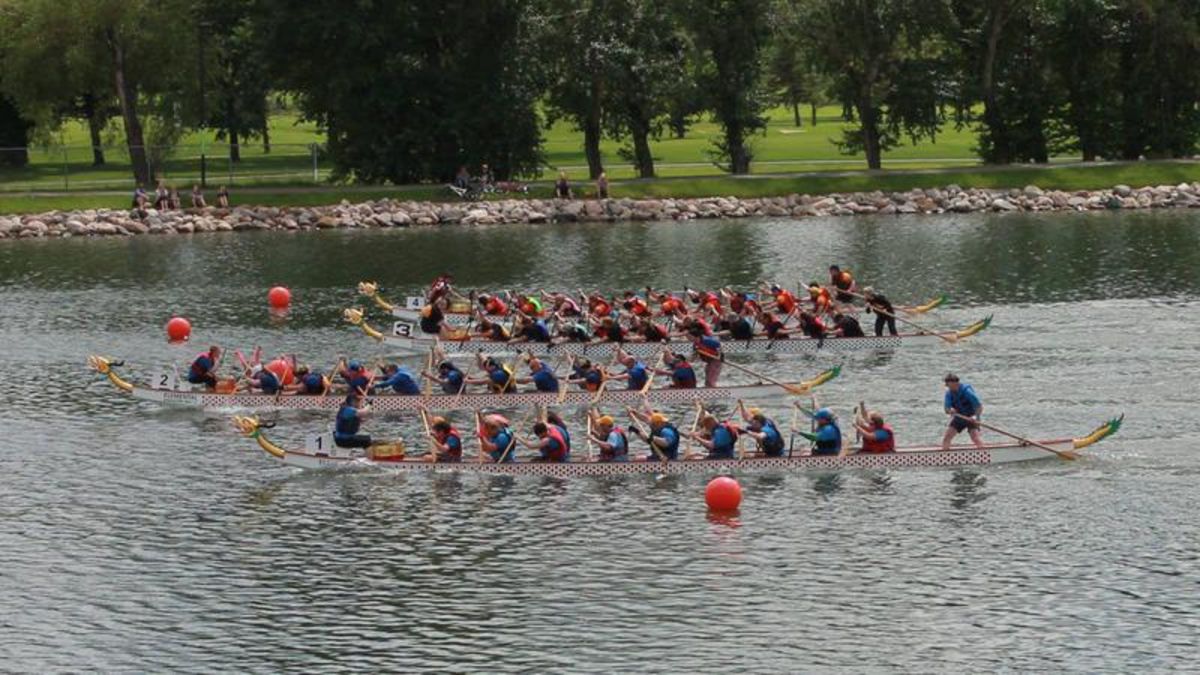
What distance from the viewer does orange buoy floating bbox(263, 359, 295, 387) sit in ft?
170

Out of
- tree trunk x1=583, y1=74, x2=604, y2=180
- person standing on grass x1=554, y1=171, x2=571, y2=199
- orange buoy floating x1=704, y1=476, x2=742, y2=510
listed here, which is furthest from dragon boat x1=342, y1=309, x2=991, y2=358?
tree trunk x1=583, y1=74, x2=604, y2=180

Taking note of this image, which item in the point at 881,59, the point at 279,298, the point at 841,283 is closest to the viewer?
the point at 841,283

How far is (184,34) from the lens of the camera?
102 m

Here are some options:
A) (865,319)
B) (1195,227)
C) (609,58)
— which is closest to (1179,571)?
(865,319)

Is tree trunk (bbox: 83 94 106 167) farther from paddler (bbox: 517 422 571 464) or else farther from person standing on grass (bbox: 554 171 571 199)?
paddler (bbox: 517 422 571 464)

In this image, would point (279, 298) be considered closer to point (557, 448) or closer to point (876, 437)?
point (557, 448)

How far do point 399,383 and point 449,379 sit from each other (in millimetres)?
1342

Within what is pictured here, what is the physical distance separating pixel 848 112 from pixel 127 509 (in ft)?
229

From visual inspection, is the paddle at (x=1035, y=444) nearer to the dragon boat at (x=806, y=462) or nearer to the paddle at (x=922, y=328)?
the dragon boat at (x=806, y=462)

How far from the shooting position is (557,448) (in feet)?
142

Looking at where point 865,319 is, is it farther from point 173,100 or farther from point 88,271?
point 173,100

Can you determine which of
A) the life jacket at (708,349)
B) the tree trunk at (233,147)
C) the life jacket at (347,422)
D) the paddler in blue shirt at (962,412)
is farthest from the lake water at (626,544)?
the tree trunk at (233,147)

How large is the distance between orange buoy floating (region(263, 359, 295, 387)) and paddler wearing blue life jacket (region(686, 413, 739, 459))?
44.3 ft

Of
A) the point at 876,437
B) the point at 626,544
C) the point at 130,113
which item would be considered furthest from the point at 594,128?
the point at 626,544
